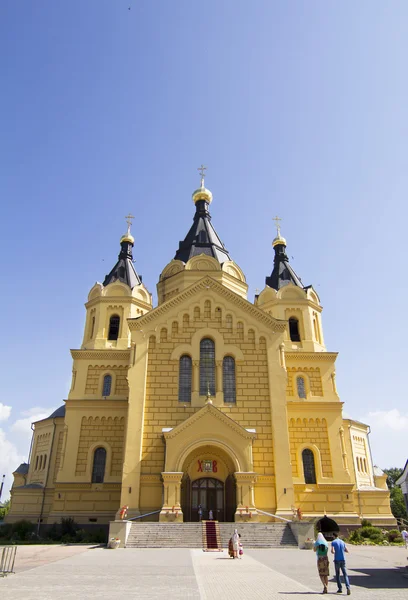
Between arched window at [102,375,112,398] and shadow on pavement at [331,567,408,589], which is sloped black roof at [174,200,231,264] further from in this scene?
shadow on pavement at [331,567,408,589]

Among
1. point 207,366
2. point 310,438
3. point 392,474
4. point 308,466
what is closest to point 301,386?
point 310,438

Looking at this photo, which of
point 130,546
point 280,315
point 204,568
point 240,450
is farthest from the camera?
point 280,315

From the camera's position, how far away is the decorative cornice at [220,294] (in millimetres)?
27469

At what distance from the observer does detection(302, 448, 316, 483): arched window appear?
26859mm

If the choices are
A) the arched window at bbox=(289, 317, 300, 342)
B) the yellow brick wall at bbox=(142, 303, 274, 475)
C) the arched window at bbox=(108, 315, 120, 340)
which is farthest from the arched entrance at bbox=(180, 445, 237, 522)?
the arched window at bbox=(108, 315, 120, 340)

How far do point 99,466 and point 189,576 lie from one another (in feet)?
59.0

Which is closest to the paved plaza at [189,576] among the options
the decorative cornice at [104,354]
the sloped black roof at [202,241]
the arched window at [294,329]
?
the decorative cornice at [104,354]

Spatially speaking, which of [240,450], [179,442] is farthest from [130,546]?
[240,450]

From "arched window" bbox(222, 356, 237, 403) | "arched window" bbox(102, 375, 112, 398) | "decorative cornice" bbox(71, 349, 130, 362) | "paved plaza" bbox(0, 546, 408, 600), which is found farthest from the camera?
"decorative cornice" bbox(71, 349, 130, 362)

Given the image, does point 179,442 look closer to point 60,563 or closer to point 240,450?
point 240,450

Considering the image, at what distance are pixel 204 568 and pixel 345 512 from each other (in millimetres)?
15753

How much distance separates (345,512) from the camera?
1016 inches

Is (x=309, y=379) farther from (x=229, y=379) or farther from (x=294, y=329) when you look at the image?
(x=229, y=379)

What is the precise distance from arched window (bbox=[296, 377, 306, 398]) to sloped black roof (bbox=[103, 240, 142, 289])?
1360 cm
